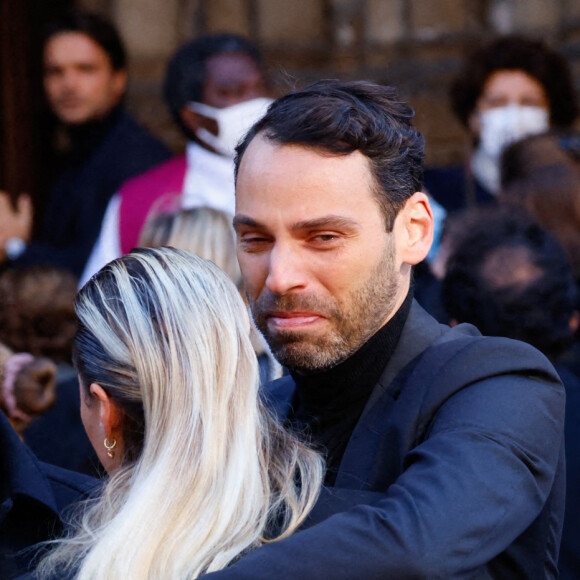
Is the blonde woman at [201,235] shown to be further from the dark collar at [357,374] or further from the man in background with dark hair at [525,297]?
the dark collar at [357,374]

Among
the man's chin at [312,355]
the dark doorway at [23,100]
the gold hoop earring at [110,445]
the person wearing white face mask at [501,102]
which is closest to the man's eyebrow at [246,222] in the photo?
the man's chin at [312,355]

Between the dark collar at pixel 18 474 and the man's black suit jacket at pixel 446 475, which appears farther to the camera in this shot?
the dark collar at pixel 18 474

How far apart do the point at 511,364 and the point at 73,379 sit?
1.84 metres

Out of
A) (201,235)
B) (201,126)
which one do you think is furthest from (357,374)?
(201,126)

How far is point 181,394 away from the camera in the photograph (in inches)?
80.0

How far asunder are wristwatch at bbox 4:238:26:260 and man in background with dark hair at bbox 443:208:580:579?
2.35 m

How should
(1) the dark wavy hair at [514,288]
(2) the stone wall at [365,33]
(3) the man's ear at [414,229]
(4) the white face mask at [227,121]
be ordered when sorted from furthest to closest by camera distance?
(2) the stone wall at [365,33], (4) the white face mask at [227,121], (1) the dark wavy hair at [514,288], (3) the man's ear at [414,229]

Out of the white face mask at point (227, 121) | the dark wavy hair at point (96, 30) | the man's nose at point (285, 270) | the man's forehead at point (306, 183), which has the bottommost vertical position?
the white face mask at point (227, 121)

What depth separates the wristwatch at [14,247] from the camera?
15.9 feet

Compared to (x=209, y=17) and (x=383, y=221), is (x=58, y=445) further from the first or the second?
(x=209, y=17)

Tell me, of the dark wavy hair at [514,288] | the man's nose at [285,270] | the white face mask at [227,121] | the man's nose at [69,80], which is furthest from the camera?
the man's nose at [69,80]

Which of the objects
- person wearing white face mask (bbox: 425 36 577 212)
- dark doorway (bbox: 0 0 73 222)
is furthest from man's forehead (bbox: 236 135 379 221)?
dark doorway (bbox: 0 0 73 222)

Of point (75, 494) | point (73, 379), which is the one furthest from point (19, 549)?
point (73, 379)

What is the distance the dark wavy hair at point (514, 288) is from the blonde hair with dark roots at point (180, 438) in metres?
1.03
